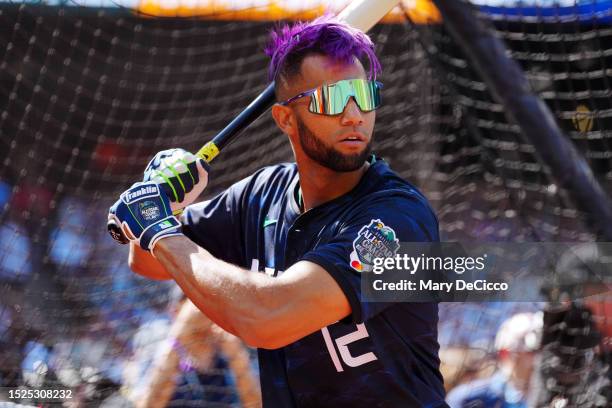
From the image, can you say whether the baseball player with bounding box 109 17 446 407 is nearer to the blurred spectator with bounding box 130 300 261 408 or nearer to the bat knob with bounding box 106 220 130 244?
the bat knob with bounding box 106 220 130 244

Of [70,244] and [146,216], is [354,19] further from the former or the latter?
[70,244]

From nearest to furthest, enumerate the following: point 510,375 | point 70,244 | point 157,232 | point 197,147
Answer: point 157,232
point 510,375
point 70,244
point 197,147

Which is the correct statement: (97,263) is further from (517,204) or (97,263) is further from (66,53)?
(517,204)

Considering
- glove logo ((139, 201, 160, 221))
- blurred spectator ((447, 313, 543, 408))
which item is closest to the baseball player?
glove logo ((139, 201, 160, 221))

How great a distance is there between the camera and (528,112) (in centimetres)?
308

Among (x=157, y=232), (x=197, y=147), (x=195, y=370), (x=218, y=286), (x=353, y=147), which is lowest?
(x=195, y=370)

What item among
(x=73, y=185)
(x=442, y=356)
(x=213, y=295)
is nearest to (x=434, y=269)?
(x=213, y=295)

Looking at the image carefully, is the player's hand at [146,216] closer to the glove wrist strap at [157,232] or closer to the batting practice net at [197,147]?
the glove wrist strap at [157,232]

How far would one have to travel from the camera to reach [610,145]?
4.37 meters

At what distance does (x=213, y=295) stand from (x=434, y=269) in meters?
0.61

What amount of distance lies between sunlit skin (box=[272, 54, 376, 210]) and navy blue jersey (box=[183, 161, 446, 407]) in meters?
0.05

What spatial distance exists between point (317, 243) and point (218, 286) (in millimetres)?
345

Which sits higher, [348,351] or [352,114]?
[352,114]

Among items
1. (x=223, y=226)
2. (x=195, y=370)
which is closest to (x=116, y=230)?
(x=223, y=226)
